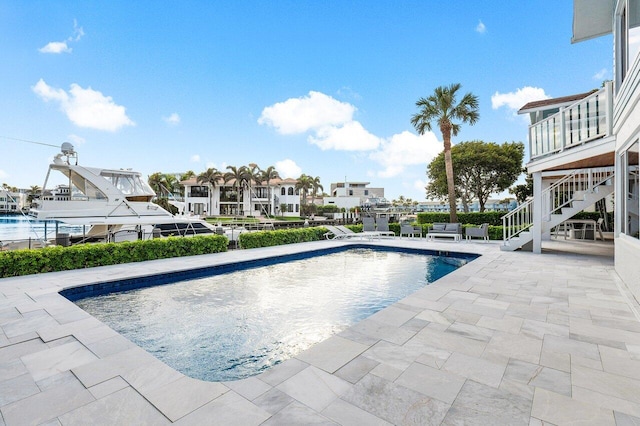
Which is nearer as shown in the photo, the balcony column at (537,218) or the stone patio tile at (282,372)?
the stone patio tile at (282,372)

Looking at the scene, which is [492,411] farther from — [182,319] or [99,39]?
[99,39]

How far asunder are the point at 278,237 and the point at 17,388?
10264 millimetres

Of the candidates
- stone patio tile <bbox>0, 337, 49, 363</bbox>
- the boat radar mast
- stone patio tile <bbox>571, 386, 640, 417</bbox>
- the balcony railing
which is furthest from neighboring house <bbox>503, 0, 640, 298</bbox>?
the boat radar mast

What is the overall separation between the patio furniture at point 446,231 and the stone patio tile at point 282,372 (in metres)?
12.4

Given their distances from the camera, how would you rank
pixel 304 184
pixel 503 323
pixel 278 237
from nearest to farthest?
pixel 503 323 → pixel 278 237 → pixel 304 184

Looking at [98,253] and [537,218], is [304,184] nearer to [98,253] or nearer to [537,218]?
[537,218]

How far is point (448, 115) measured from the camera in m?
17.5

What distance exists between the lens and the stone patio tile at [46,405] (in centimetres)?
222

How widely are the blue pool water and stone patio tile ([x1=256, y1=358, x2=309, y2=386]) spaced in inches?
27.8

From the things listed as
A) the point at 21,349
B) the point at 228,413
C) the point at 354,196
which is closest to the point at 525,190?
the point at 228,413

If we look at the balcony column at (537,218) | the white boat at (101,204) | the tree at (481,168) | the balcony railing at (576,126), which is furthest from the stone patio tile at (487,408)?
the tree at (481,168)

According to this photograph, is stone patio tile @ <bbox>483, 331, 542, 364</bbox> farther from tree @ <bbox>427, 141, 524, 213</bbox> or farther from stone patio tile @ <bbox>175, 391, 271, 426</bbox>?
tree @ <bbox>427, 141, 524, 213</bbox>

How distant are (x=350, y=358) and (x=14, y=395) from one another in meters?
2.75

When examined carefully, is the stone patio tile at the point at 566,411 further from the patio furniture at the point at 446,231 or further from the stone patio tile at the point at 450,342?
the patio furniture at the point at 446,231
